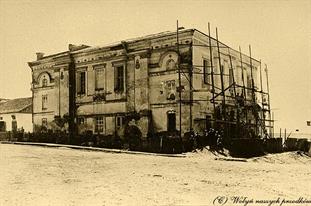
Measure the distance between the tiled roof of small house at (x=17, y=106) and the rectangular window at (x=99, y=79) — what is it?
15267mm

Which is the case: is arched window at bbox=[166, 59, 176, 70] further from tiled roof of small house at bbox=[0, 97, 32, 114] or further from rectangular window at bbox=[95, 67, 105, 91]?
tiled roof of small house at bbox=[0, 97, 32, 114]

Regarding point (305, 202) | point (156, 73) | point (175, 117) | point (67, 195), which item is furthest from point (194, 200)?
point (156, 73)

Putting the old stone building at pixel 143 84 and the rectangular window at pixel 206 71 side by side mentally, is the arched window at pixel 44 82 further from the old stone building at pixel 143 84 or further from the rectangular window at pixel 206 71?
the rectangular window at pixel 206 71

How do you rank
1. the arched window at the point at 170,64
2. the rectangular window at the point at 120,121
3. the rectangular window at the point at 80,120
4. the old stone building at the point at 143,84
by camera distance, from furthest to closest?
the rectangular window at the point at 80,120
the rectangular window at the point at 120,121
the arched window at the point at 170,64
the old stone building at the point at 143,84

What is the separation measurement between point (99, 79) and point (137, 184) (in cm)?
1935

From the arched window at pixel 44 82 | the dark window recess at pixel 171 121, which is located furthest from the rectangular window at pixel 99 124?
the arched window at pixel 44 82

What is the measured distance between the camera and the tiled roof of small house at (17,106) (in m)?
40.4

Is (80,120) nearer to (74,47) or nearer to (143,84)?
(74,47)

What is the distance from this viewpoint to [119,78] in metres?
27.2

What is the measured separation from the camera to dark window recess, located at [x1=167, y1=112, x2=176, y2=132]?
23.9 metres

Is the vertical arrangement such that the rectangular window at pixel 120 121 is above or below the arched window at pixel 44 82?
below


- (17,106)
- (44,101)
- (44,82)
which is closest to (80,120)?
(44,101)

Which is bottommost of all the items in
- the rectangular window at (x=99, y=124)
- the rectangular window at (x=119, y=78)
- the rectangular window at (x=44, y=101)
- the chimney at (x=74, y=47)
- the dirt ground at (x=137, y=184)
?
the dirt ground at (x=137, y=184)

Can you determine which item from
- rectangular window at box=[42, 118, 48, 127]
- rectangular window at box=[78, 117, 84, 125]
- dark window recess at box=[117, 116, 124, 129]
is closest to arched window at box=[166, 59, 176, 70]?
dark window recess at box=[117, 116, 124, 129]
